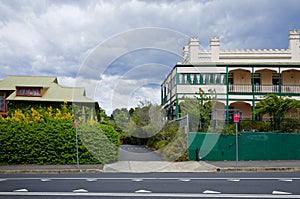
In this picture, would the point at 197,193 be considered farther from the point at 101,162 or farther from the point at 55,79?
the point at 55,79

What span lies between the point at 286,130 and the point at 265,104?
3.96 m

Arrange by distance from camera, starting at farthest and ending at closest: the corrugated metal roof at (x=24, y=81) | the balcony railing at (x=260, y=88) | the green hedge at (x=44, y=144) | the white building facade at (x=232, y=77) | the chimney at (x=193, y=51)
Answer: the corrugated metal roof at (x=24, y=81), the chimney at (x=193, y=51), the balcony railing at (x=260, y=88), the white building facade at (x=232, y=77), the green hedge at (x=44, y=144)

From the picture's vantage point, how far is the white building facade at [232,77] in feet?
100

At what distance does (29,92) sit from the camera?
33.8 metres

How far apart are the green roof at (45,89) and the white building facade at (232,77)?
9.24m

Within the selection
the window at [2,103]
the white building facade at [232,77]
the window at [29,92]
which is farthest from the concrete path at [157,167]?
the window at [2,103]

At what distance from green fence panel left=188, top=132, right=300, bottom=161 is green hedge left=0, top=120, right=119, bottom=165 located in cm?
525

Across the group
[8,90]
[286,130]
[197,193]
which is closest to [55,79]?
[8,90]

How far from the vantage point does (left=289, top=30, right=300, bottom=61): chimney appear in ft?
115

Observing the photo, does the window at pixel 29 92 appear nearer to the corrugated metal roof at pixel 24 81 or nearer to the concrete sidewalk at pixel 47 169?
the corrugated metal roof at pixel 24 81

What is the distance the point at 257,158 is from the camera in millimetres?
18312

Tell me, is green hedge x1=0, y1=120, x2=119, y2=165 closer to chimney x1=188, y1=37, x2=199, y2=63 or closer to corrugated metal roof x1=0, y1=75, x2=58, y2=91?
corrugated metal roof x1=0, y1=75, x2=58, y2=91

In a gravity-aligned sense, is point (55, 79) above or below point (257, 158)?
above

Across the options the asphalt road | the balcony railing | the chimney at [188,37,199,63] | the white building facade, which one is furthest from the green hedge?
the chimney at [188,37,199,63]
